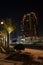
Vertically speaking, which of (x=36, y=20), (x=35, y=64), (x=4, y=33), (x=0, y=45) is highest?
(x=36, y=20)

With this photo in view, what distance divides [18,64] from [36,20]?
7402 centimetres

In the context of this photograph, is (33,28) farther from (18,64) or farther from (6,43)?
(18,64)

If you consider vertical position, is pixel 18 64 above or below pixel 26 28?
below

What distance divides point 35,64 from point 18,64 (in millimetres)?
1579

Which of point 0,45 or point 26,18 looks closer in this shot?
point 0,45

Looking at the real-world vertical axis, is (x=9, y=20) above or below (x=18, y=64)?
above

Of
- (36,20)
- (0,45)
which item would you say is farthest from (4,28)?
(36,20)

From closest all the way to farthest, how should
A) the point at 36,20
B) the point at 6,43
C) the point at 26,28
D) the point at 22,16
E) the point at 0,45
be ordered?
the point at 0,45
the point at 6,43
the point at 36,20
the point at 26,28
the point at 22,16

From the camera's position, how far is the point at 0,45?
2661 cm

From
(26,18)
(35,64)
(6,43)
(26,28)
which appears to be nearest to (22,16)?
(26,18)

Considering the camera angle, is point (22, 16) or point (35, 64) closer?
point (35, 64)

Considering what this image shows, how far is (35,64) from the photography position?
15.8 meters

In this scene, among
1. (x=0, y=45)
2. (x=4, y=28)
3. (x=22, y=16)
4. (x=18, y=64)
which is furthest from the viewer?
(x=22, y=16)

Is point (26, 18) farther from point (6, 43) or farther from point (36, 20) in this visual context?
point (6, 43)
